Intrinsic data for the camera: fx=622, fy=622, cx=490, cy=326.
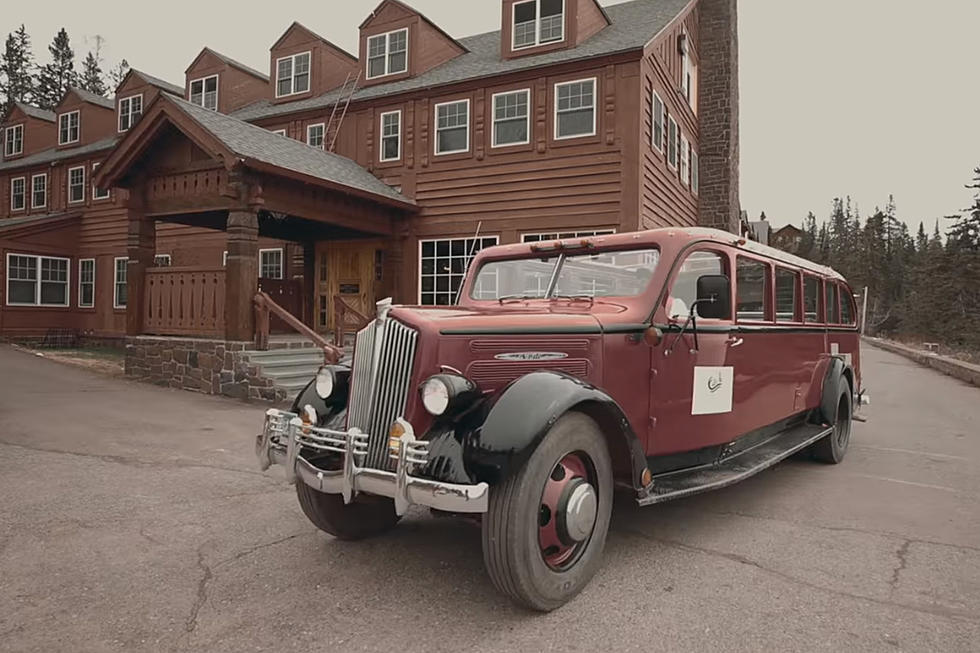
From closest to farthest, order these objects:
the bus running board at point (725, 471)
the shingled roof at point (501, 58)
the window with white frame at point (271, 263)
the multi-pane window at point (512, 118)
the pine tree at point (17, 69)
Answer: the bus running board at point (725, 471)
the shingled roof at point (501, 58)
the multi-pane window at point (512, 118)
the window with white frame at point (271, 263)
the pine tree at point (17, 69)

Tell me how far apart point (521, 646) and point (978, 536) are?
3362mm

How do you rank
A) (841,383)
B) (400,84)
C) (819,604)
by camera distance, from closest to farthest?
(819,604), (841,383), (400,84)

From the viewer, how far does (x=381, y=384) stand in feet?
10.4

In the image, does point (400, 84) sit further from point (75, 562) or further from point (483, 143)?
point (75, 562)

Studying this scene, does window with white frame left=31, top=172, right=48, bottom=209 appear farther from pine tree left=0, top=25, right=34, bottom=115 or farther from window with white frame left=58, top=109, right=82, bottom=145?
pine tree left=0, top=25, right=34, bottom=115

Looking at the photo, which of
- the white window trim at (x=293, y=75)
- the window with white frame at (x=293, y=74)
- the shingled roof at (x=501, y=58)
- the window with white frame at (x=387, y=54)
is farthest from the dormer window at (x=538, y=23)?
the window with white frame at (x=293, y=74)

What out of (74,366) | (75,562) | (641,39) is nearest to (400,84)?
(641,39)

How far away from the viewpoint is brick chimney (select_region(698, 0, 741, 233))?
1752 centimetres

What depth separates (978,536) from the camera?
404 centimetres

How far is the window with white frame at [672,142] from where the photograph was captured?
46.7 feet

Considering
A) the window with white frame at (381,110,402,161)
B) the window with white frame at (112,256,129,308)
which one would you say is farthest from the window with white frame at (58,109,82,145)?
the window with white frame at (381,110,402,161)

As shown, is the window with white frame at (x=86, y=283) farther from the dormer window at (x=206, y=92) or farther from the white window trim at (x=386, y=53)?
the white window trim at (x=386, y=53)

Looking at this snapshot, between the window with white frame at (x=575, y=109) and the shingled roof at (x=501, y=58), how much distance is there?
519 mm

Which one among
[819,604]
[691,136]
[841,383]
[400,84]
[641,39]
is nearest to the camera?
[819,604]
